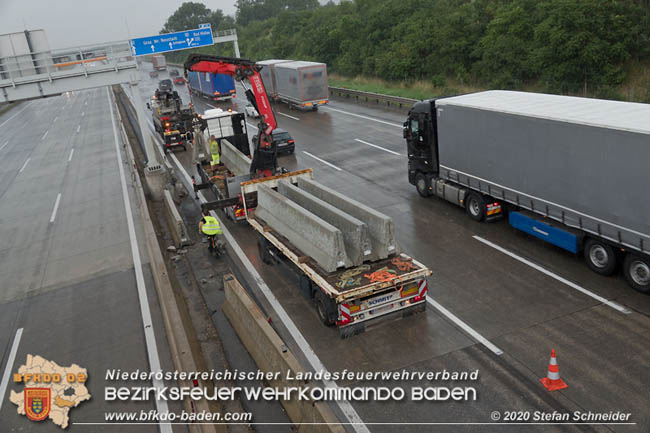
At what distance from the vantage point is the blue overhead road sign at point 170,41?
73.4ft

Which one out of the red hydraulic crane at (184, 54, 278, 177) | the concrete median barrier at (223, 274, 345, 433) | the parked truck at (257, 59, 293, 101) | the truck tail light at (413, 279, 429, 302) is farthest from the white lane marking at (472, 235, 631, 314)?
the parked truck at (257, 59, 293, 101)

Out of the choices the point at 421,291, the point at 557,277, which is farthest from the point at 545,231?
the point at 421,291

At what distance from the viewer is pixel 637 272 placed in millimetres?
11406

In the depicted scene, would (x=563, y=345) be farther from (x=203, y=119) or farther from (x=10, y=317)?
(x=203, y=119)

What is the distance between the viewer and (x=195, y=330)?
464 inches

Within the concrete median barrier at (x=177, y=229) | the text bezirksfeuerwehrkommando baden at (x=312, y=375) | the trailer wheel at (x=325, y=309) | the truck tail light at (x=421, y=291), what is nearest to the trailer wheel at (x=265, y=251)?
the concrete median barrier at (x=177, y=229)

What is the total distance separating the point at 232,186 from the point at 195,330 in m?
7.20

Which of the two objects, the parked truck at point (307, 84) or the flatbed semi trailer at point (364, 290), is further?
the parked truck at point (307, 84)

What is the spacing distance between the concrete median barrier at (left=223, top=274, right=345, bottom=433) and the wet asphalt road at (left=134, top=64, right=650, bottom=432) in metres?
0.96

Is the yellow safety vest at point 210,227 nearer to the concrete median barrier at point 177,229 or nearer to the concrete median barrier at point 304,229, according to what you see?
the concrete median barrier at point 304,229

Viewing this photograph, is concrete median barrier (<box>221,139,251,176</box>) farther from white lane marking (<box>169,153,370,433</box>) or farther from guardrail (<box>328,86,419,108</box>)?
guardrail (<box>328,86,419,108</box>)

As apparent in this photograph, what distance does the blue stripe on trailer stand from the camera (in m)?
12.8

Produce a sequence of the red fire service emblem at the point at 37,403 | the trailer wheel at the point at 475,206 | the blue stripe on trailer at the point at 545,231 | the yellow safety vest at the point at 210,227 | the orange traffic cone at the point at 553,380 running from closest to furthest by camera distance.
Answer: the orange traffic cone at the point at 553,380
the red fire service emblem at the point at 37,403
the blue stripe on trailer at the point at 545,231
the yellow safety vest at the point at 210,227
the trailer wheel at the point at 475,206

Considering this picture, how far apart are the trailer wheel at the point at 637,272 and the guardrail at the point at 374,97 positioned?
2578cm
